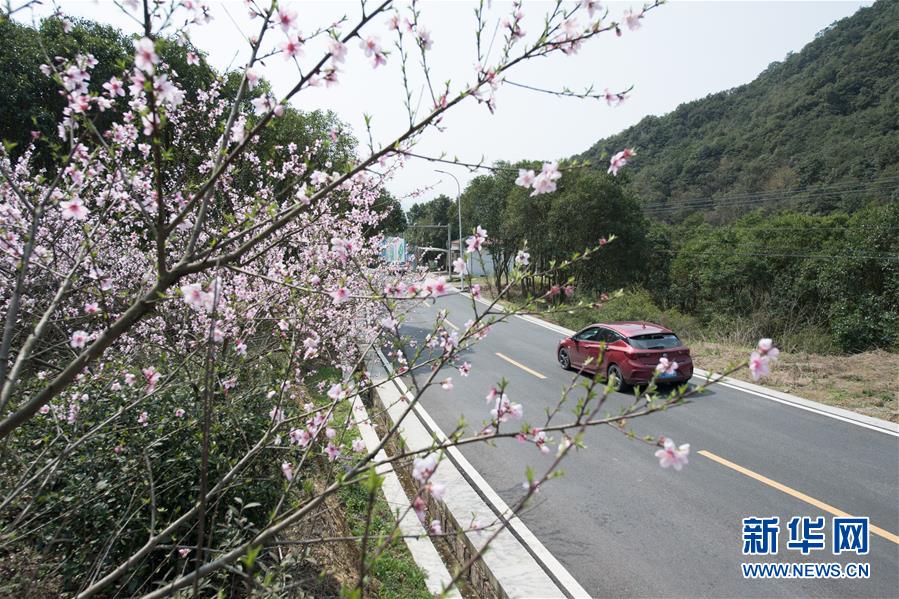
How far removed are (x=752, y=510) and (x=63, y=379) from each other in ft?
21.4

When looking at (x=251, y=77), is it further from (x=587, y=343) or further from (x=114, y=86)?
(x=587, y=343)

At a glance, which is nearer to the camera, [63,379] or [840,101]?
[63,379]

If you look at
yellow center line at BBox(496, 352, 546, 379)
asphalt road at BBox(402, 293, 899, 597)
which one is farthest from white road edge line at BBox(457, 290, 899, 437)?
yellow center line at BBox(496, 352, 546, 379)

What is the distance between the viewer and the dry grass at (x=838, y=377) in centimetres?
922

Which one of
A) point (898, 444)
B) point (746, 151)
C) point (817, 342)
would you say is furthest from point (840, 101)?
point (898, 444)

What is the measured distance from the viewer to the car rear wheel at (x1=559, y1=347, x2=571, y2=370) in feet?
42.2

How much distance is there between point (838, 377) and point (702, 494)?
7807 millimetres

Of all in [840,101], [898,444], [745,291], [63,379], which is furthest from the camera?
[840,101]

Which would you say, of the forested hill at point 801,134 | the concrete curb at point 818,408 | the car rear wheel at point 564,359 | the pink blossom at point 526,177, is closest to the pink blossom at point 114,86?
the pink blossom at point 526,177

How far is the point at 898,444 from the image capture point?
7.17m

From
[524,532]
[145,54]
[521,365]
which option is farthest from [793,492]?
[521,365]

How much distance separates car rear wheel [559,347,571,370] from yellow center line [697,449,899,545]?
571 cm

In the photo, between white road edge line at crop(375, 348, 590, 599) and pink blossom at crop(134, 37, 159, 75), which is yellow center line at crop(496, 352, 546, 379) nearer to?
white road edge line at crop(375, 348, 590, 599)

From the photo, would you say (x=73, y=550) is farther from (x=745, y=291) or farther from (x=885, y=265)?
(x=745, y=291)
